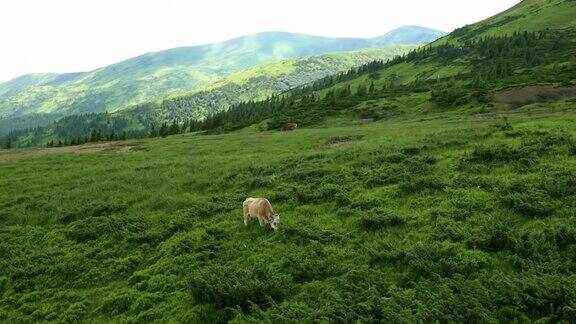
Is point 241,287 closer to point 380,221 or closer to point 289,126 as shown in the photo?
point 380,221

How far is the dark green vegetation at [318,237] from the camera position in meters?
13.6

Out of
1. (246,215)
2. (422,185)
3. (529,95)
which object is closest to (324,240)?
(246,215)

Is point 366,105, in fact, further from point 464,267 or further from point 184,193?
point 464,267

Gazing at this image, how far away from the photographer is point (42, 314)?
16.7m

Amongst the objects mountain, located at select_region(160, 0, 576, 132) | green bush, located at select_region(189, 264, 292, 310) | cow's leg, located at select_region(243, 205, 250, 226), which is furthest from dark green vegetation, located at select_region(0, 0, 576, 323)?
mountain, located at select_region(160, 0, 576, 132)

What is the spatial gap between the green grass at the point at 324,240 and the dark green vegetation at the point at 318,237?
77 mm

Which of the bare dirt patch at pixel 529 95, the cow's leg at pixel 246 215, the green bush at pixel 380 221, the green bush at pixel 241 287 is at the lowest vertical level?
the green bush at pixel 241 287

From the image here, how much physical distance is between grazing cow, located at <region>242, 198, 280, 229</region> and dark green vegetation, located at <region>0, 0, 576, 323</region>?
54 cm

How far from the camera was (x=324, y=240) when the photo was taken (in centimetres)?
1897

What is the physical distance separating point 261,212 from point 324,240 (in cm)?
403

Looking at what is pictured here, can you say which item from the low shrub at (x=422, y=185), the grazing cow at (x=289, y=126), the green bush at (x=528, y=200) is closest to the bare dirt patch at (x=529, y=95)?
the grazing cow at (x=289, y=126)

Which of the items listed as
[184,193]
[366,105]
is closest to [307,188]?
[184,193]

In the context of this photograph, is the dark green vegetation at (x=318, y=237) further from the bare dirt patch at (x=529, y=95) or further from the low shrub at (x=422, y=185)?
the bare dirt patch at (x=529, y=95)

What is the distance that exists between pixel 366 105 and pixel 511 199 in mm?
82269
